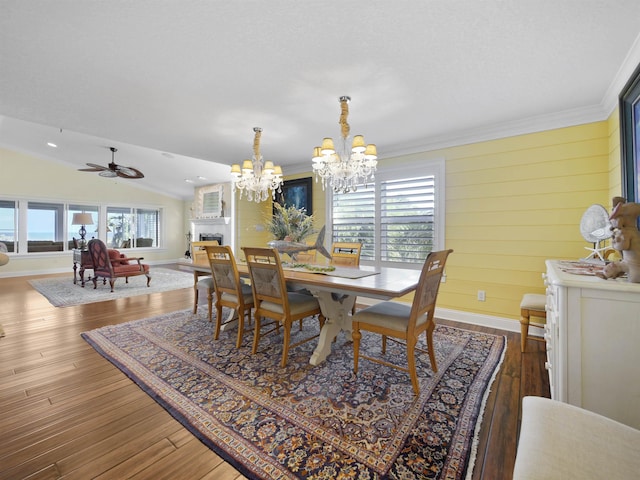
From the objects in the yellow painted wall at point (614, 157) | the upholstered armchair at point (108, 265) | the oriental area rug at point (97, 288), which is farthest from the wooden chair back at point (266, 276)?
the upholstered armchair at point (108, 265)

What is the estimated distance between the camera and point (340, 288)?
2.21 metres

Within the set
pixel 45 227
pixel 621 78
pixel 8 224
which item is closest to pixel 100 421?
pixel 621 78

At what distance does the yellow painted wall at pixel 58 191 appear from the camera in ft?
23.4

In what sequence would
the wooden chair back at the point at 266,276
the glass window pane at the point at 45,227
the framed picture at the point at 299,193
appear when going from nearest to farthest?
the wooden chair back at the point at 266,276 < the framed picture at the point at 299,193 < the glass window pane at the point at 45,227

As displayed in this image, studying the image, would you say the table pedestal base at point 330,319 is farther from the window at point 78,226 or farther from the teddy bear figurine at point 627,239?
the window at point 78,226

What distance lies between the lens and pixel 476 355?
2.66 metres

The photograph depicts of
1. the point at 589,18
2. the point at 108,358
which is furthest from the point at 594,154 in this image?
the point at 108,358

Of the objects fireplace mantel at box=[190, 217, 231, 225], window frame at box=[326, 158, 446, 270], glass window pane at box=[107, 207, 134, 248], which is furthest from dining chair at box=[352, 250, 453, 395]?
glass window pane at box=[107, 207, 134, 248]

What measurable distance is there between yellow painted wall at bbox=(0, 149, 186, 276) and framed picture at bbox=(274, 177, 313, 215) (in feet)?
21.0

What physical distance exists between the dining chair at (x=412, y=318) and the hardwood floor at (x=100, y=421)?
557 mm

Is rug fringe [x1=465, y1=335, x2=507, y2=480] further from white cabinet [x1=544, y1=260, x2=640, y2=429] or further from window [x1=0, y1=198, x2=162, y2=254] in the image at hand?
window [x1=0, y1=198, x2=162, y2=254]

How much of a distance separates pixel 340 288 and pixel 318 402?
780mm

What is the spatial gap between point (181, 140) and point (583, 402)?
15.5 feet

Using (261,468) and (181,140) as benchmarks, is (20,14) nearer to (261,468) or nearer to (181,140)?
(181,140)
